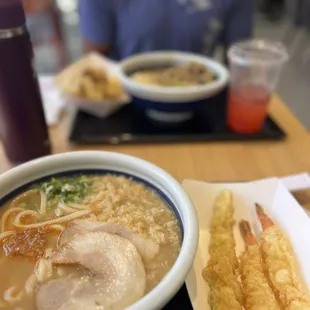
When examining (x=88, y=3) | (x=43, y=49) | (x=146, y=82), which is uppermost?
(x=88, y=3)

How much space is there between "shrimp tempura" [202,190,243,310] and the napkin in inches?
30.5

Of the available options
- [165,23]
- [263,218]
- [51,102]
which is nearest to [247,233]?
[263,218]

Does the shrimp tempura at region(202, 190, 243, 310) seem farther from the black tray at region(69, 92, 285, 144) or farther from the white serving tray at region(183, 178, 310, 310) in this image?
the black tray at region(69, 92, 285, 144)

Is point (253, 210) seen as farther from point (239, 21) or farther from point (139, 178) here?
point (239, 21)

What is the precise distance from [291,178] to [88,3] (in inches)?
61.0

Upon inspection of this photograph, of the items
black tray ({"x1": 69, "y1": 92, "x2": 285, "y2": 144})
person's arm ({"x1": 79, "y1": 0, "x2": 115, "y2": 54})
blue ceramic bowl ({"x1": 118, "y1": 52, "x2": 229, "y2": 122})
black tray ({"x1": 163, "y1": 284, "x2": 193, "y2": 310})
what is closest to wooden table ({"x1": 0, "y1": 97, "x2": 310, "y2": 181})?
black tray ({"x1": 69, "y1": 92, "x2": 285, "y2": 144})

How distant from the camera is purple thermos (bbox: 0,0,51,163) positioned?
3.24 ft

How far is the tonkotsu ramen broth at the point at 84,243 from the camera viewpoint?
0.60 m

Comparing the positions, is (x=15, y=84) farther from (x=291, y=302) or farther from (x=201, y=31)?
(x=201, y=31)

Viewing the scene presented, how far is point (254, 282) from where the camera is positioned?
723mm

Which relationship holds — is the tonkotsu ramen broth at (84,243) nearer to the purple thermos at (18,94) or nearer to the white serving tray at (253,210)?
the white serving tray at (253,210)

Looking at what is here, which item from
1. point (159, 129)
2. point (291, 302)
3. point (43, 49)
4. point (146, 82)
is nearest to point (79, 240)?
point (291, 302)

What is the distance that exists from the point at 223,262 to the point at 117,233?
236 mm

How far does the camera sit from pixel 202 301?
70 cm
